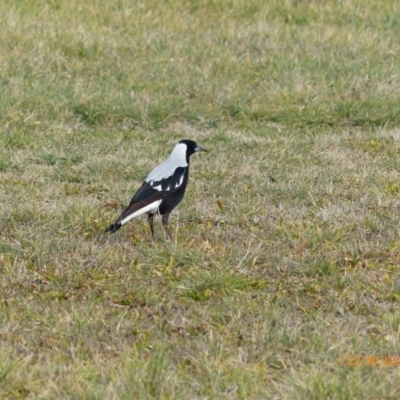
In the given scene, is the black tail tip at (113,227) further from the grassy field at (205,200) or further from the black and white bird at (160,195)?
the grassy field at (205,200)

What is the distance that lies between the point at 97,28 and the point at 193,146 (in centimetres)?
559

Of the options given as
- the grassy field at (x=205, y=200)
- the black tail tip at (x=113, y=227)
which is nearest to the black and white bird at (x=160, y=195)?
the black tail tip at (x=113, y=227)

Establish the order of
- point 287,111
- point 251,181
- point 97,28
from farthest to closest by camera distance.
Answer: point 97,28 → point 287,111 → point 251,181

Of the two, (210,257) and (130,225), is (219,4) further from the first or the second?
(210,257)

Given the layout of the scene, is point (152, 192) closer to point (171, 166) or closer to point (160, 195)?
point (160, 195)

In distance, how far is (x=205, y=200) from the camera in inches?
294

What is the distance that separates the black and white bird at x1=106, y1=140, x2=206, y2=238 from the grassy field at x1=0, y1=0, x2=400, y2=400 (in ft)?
0.60

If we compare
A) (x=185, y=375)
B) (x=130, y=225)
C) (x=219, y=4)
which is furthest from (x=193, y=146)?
(x=219, y=4)

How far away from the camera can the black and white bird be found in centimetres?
630

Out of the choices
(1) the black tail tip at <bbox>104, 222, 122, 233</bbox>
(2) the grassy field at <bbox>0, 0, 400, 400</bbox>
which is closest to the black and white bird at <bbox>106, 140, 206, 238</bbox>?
(1) the black tail tip at <bbox>104, 222, 122, 233</bbox>

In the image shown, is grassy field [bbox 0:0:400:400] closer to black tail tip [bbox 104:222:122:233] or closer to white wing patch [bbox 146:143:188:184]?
black tail tip [bbox 104:222:122:233]

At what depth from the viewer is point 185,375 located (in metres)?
4.17

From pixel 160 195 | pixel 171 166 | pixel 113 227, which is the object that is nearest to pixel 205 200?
pixel 171 166

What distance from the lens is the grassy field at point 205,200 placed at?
432cm
